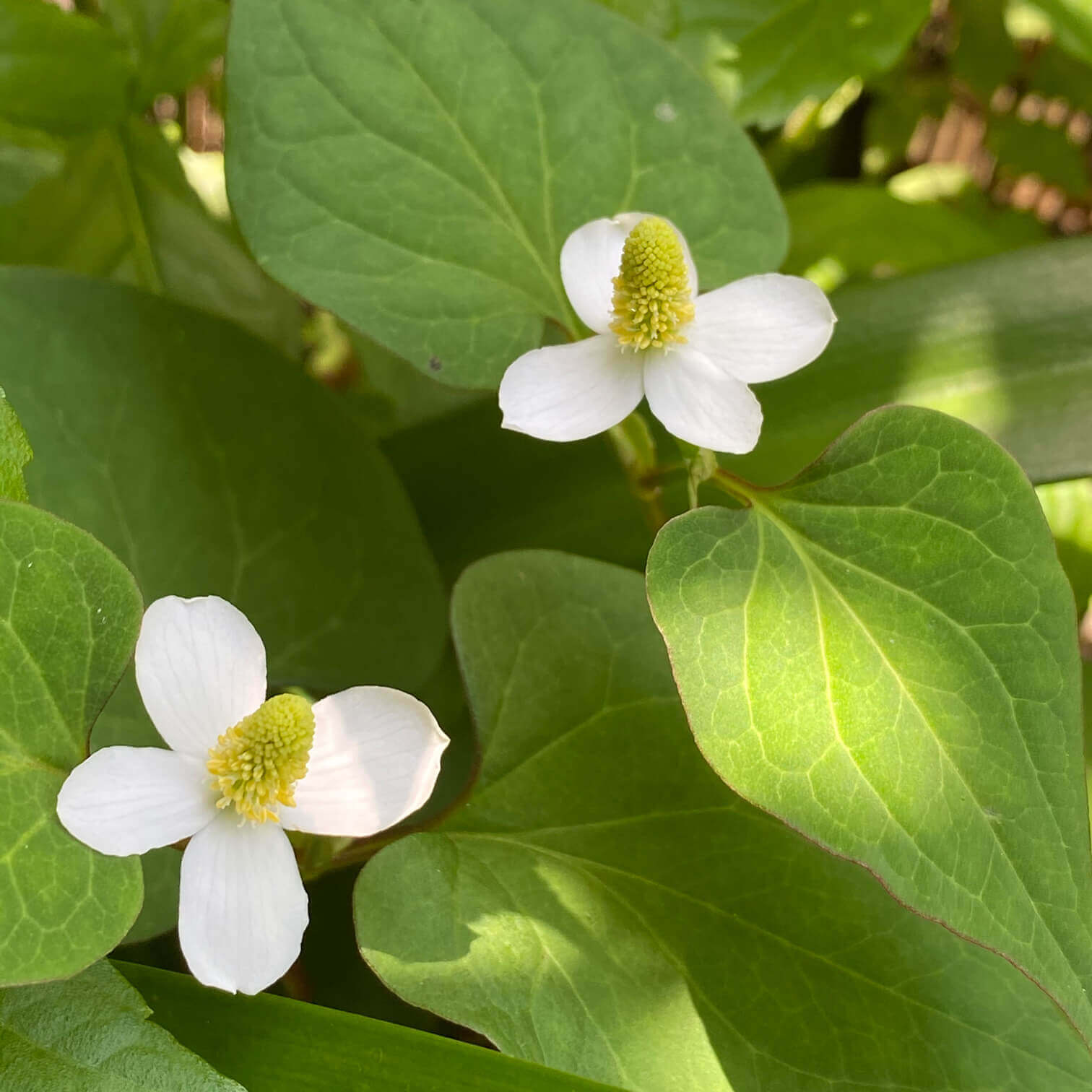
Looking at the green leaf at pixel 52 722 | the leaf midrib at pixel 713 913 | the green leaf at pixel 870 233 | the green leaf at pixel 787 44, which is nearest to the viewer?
the green leaf at pixel 52 722

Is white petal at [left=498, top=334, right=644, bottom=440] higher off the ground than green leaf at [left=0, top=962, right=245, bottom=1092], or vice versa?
white petal at [left=498, top=334, right=644, bottom=440]

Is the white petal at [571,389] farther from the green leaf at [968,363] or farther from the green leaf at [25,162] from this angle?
the green leaf at [25,162]

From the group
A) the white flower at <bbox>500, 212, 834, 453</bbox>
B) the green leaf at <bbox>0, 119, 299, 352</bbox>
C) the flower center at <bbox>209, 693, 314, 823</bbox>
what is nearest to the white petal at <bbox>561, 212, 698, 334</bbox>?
the white flower at <bbox>500, 212, 834, 453</bbox>

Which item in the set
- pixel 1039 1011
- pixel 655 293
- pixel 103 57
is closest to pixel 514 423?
pixel 655 293

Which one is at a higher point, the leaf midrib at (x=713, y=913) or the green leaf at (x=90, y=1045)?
the green leaf at (x=90, y=1045)

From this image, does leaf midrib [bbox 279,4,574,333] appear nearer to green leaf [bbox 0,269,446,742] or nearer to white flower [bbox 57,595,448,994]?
green leaf [bbox 0,269,446,742]

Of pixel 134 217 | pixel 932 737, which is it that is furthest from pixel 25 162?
pixel 932 737

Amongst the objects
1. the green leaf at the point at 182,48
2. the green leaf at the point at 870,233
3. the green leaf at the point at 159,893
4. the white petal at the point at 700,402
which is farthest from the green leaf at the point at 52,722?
the green leaf at the point at 870,233

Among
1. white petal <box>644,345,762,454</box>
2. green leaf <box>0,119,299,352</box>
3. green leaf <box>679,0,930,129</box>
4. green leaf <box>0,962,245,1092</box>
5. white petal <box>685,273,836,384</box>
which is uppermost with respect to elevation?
green leaf <box>679,0,930,129</box>
